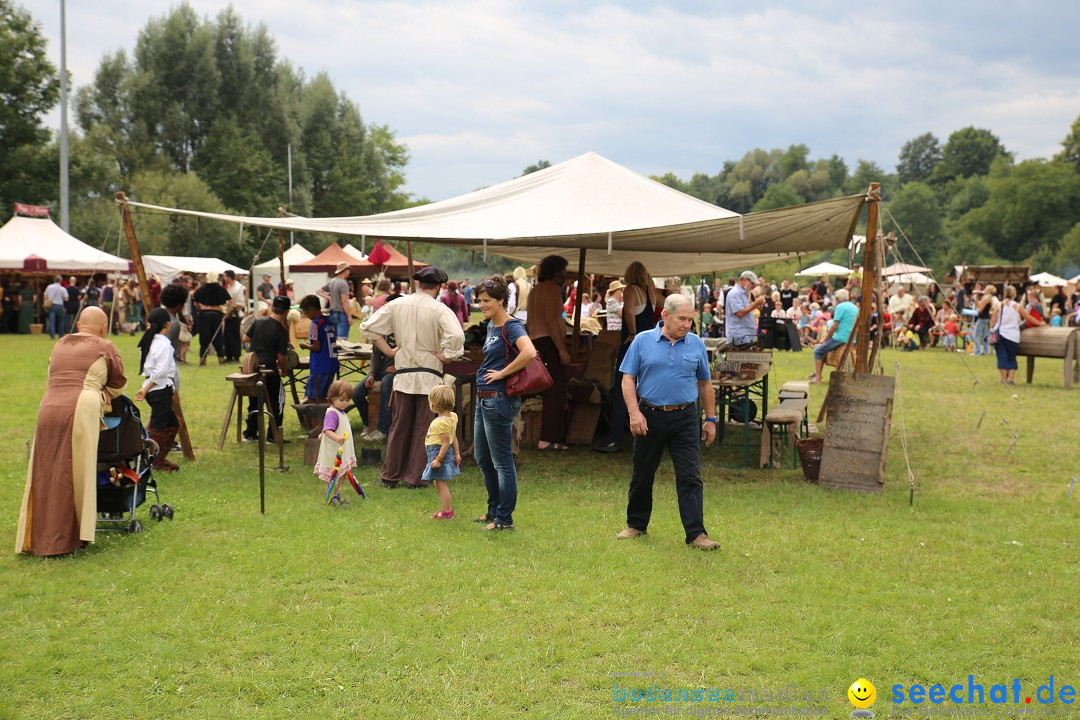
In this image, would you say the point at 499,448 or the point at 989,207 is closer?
the point at 499,448

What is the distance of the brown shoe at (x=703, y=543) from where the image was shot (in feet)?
20.0

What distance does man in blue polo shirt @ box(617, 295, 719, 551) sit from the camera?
6.02 metres

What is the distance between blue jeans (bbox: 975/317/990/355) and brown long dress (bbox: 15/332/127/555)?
835 inches

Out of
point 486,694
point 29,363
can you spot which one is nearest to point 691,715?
point 486,694

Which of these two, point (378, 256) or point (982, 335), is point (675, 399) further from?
point (982, 335)

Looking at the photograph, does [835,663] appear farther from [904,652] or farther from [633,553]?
[633,553]

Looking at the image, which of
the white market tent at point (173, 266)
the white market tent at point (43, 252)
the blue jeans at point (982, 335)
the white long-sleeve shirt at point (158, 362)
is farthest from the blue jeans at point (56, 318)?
the blue jeans at point (982, 335)

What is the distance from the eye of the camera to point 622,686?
4.08 m

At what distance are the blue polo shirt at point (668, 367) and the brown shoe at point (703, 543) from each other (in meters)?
0.92

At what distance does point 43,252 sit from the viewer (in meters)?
25.9

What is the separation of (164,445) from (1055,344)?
1395cm

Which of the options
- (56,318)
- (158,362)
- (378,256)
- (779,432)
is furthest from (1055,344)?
(56,318)

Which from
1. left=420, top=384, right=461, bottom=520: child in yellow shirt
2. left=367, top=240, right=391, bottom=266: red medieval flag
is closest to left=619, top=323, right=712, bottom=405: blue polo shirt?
left=420, top=384, right=461, bottom=520: child in yellow shirt

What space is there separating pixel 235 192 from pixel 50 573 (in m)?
41.3
